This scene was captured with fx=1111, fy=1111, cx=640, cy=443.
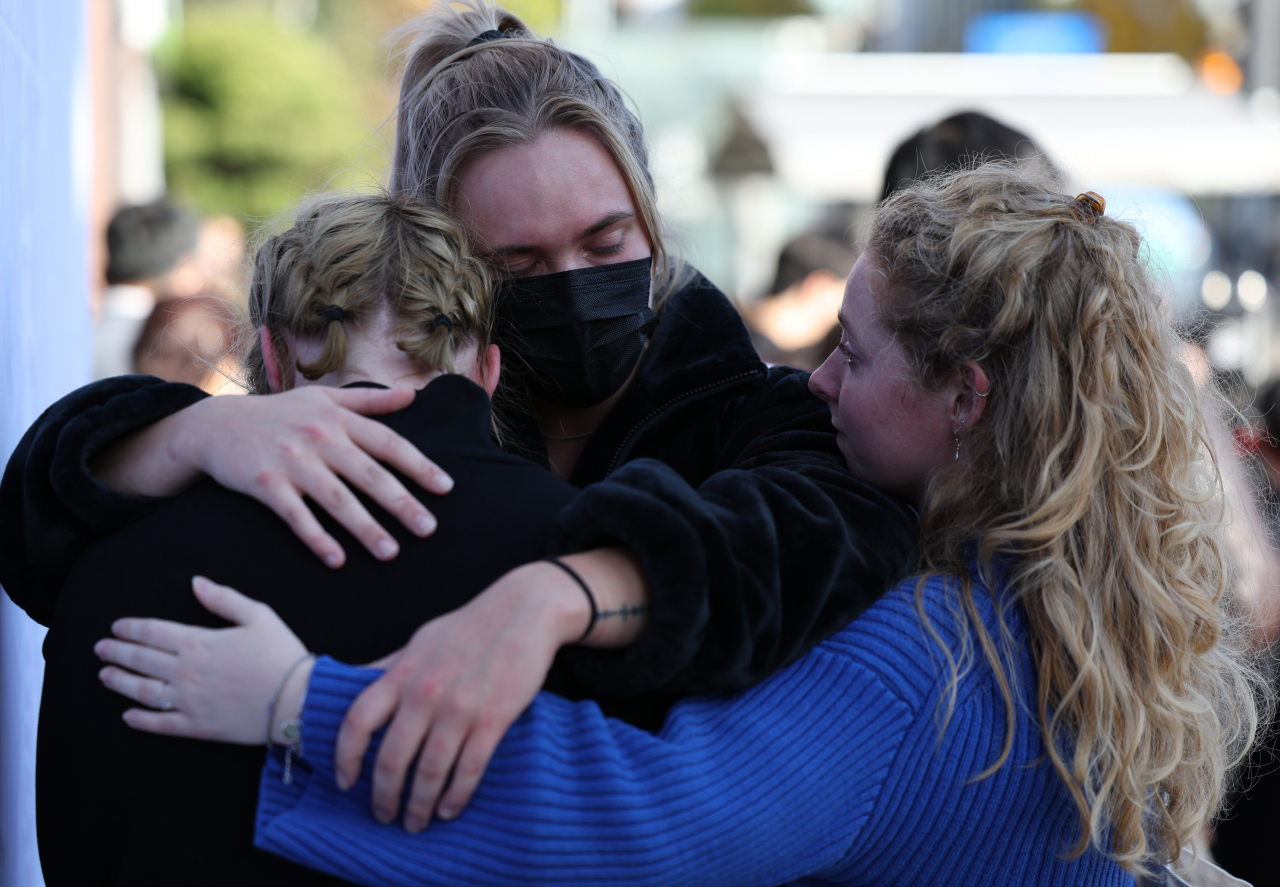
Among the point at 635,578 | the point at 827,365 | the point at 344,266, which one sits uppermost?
the point at 344,266

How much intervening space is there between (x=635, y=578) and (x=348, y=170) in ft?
4.65

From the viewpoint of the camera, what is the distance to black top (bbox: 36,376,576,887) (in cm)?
129

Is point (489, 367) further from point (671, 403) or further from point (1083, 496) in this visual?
point (1083, 496)

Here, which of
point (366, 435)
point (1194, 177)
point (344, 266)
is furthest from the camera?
point (1194, 177)

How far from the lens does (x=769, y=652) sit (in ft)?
4.60

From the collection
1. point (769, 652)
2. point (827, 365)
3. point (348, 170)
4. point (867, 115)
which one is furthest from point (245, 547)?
point (867, 115)

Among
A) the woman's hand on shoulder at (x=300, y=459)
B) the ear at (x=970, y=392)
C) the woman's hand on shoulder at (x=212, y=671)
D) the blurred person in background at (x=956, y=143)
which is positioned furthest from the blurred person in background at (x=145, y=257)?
the ear at (x=970, y=392)

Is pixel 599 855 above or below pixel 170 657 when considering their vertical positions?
below

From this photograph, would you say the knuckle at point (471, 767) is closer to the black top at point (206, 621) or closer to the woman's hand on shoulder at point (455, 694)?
the woman's hand on shoulder at point (455, 694)

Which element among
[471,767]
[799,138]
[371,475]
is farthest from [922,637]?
[799,138]

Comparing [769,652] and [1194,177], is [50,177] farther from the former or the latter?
[1194,177]

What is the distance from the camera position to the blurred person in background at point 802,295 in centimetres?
616

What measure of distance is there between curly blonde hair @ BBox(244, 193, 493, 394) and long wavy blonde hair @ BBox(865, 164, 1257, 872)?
64 cm

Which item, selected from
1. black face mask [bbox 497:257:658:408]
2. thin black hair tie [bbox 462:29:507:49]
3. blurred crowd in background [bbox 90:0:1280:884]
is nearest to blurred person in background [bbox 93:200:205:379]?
blurred crowd in background [bbox 90:0:1280:884]
